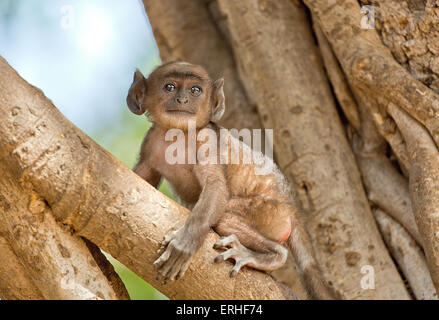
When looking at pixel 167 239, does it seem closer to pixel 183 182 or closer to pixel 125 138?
pixel 183 182

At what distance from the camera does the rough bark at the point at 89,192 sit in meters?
2.84

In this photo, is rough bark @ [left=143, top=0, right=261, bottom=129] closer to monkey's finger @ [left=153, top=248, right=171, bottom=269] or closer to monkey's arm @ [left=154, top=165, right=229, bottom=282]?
monkey's arm @ [left=154, top=165, right=229, bottom=282]

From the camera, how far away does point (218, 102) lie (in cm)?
410

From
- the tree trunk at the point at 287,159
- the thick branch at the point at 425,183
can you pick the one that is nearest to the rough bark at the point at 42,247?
the tree trunk at the point at 287,159

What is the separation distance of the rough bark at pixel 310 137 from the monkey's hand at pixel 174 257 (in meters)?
1.68

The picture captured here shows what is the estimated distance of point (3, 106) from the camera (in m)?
2.80

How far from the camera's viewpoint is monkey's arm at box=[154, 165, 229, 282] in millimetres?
3035

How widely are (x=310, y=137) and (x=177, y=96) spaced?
1.30 meters

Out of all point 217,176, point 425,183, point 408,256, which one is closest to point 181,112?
point 217,176

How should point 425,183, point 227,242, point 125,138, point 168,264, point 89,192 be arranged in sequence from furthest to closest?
point 125,138, point 425,183, point 227,242, point 168,264, point 89,192

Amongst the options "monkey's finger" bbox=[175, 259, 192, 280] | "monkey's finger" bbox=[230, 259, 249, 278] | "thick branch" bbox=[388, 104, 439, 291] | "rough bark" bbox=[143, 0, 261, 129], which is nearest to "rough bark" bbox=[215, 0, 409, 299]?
"rough bark" bbox=[143, 0, 261, 129]

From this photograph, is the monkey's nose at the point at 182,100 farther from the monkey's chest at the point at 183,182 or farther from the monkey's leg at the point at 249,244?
the monkey's leg at the point at 249,244

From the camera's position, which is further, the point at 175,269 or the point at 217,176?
the point at 217,176

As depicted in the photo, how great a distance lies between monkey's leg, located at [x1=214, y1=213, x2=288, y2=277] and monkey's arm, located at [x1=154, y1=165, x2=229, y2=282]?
0.11 m
